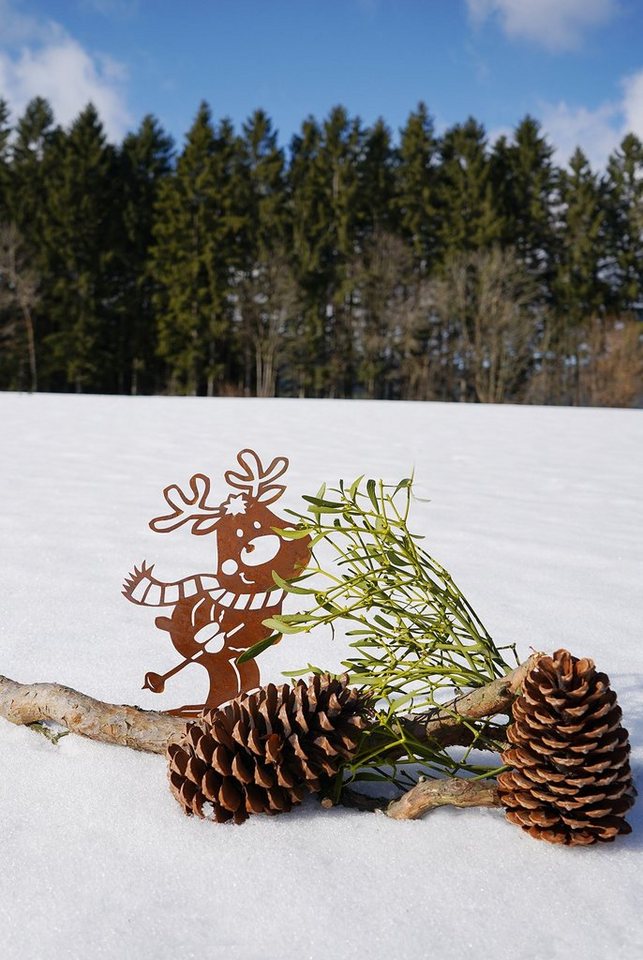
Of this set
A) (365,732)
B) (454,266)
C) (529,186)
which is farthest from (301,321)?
(365,732)

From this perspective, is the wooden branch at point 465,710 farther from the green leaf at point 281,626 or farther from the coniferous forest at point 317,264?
the coniferous forest at point 317,264

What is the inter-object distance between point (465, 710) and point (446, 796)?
12 cm

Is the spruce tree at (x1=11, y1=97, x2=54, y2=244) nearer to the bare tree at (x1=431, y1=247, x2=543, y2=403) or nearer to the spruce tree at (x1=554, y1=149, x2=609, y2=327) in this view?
the bare tree at (x1=431, y1=247, x2=543, y2=403)

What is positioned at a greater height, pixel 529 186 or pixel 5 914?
pixel 529 186

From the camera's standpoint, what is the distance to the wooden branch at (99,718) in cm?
113

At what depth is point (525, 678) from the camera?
3.04 ft

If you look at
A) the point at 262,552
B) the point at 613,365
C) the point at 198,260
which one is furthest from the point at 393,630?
→ the point at 198,260

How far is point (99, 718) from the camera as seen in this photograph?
115cm

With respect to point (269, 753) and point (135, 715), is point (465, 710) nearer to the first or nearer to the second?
point (269, 753)

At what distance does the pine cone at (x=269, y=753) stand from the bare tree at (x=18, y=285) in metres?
21.8

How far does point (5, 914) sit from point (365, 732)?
48cm

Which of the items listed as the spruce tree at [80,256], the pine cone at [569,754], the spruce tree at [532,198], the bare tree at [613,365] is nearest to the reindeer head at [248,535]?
the pine cone at [569,754]

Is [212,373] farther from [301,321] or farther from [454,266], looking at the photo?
[454,266]

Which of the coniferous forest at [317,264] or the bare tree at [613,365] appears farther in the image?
the coniferous forest at [317,264]
